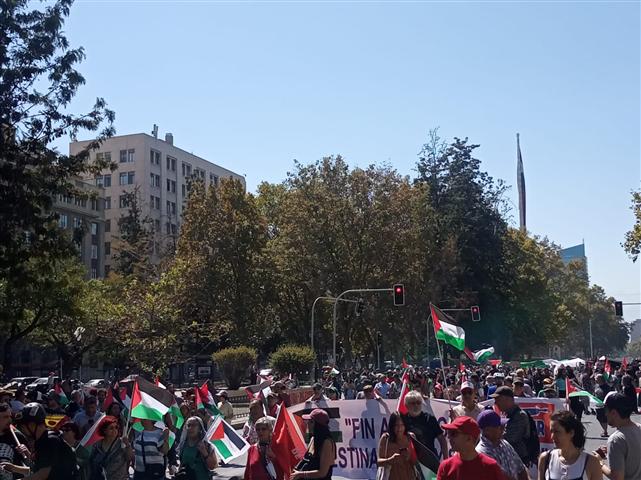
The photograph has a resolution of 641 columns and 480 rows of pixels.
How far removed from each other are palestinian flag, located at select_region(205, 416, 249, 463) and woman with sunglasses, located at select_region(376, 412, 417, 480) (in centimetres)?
371

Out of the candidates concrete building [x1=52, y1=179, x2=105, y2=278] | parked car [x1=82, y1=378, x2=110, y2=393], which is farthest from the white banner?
concrete building [x1=52, y1=179, x2=105, y2=278]

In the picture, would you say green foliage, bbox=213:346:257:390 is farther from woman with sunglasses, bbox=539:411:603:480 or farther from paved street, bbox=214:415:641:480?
woman with sunglasses, bbox=539:411:603:480

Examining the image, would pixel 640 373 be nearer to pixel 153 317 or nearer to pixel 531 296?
pixel 153 317

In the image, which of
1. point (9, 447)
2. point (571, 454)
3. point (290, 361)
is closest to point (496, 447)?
point (571, 454)

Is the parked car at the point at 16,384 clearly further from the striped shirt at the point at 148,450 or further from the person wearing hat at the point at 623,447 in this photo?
the person wearing hat at the point at 623,447

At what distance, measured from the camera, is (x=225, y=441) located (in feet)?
35.7

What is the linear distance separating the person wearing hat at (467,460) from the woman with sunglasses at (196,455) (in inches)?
171

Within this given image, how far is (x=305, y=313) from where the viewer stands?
58.0m

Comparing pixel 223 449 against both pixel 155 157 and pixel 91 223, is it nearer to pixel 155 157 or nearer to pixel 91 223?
pixel 91 223

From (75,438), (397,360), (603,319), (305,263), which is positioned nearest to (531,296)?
(397,360)

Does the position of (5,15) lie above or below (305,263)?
above

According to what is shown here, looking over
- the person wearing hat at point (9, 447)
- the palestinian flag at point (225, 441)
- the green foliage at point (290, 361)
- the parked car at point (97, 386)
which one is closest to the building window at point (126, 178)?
the parked car at point (97, 386)

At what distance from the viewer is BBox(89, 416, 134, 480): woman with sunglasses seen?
321 inches

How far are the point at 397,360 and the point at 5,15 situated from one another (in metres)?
50.0
